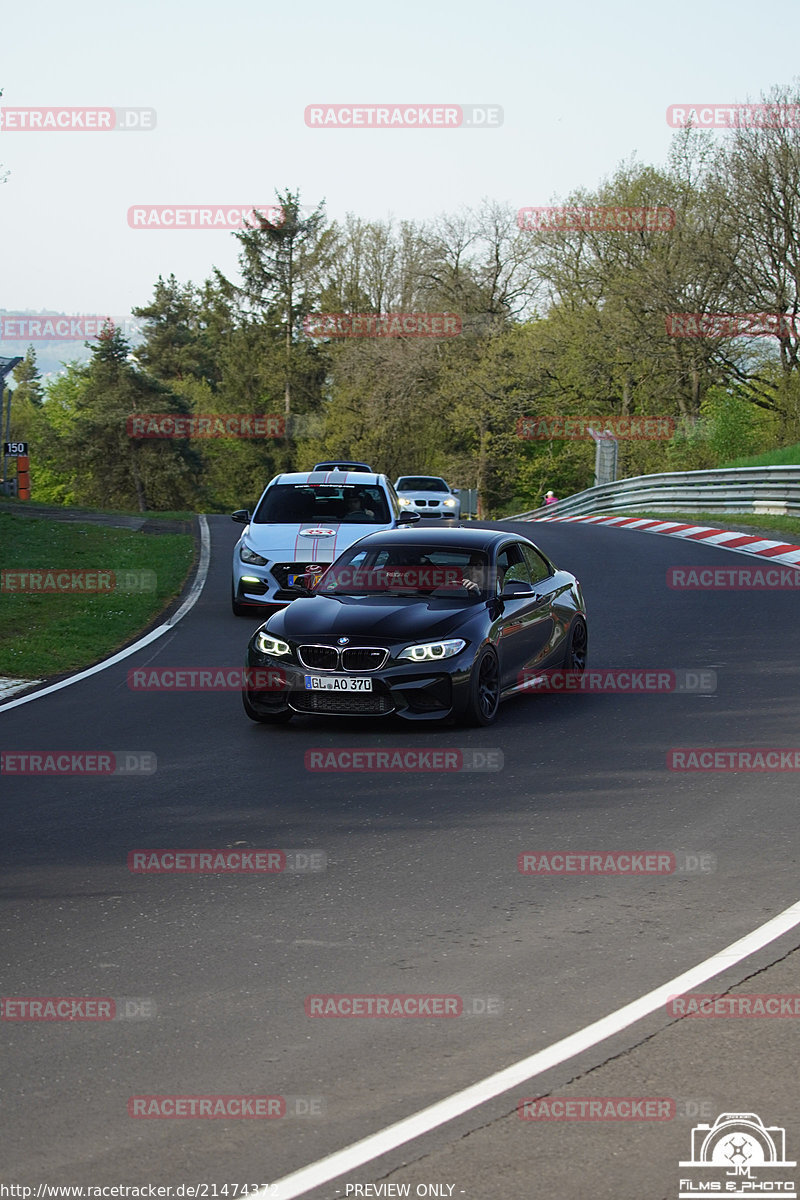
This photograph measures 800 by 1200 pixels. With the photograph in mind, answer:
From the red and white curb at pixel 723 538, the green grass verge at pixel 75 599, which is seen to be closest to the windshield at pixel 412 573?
the green grass verge at pixel 75 599

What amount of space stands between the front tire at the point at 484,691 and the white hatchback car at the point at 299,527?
550 centimetres

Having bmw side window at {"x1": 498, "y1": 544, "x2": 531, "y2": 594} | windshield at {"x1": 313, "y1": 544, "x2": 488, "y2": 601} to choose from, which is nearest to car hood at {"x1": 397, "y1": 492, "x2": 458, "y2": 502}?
bmw side window at {"x1": 498, "y1": 544, "x2": 531, "y2": 594}

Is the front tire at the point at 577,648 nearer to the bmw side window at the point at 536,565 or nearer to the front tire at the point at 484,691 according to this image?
the bmw side window at the point at 536,565

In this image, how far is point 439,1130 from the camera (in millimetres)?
4180

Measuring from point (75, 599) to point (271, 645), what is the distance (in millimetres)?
9358

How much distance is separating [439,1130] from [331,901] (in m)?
2.41

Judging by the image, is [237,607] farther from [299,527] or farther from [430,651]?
[430,651]

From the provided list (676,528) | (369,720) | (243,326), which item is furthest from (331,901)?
(243,326)

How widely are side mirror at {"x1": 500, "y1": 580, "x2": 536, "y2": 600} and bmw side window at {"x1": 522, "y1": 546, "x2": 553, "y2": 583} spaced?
23.8 inches

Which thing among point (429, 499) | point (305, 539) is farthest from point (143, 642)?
point (429, 499)

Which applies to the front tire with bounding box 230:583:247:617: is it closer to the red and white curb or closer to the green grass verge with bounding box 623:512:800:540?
the red and white curb

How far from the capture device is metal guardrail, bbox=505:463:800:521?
97.9ft

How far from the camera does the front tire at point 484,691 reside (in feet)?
35.0

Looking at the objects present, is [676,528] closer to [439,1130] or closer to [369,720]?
[369,720]
